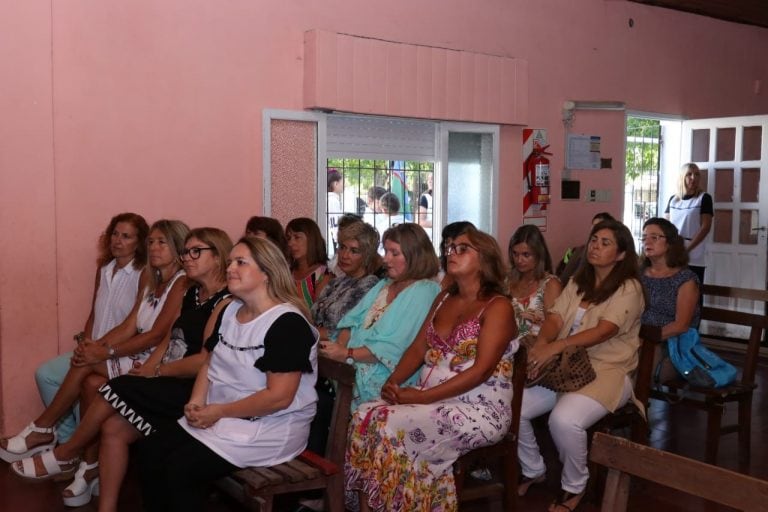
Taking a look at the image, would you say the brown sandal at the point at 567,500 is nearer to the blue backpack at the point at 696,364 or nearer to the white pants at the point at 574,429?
the white pants at the point at 574,429

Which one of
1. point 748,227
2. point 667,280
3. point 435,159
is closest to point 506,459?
point 667,280

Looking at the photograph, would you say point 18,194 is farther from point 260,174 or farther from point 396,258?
point 396,258

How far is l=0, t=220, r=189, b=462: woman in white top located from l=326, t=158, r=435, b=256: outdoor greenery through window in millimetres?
1622

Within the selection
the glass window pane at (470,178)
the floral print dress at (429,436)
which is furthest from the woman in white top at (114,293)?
the glass window pane at (470,178)

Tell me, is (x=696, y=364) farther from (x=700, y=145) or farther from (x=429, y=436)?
(x=700, y=145)

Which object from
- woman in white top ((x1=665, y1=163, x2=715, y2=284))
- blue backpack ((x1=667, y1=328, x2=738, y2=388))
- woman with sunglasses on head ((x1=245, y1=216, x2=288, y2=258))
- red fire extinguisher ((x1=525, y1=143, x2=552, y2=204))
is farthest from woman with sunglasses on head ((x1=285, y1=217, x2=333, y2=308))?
woman in white top ((x1=665, y1=163, x2=715, y2=284))

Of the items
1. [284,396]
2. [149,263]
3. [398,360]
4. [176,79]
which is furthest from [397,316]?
[176,79]

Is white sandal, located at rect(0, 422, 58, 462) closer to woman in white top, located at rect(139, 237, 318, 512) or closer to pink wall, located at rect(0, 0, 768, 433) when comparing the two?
pink wall, located at rect(0, 0, 768, 433)

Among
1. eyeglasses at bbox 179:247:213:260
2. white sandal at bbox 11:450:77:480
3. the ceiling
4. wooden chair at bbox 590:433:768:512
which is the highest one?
the ceiling

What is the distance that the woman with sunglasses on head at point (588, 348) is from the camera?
3.38m

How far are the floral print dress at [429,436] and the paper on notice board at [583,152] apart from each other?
3884mm

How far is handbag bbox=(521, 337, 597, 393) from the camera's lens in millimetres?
3422

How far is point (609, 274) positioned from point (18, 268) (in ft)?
9.73

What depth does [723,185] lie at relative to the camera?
7637 mm
